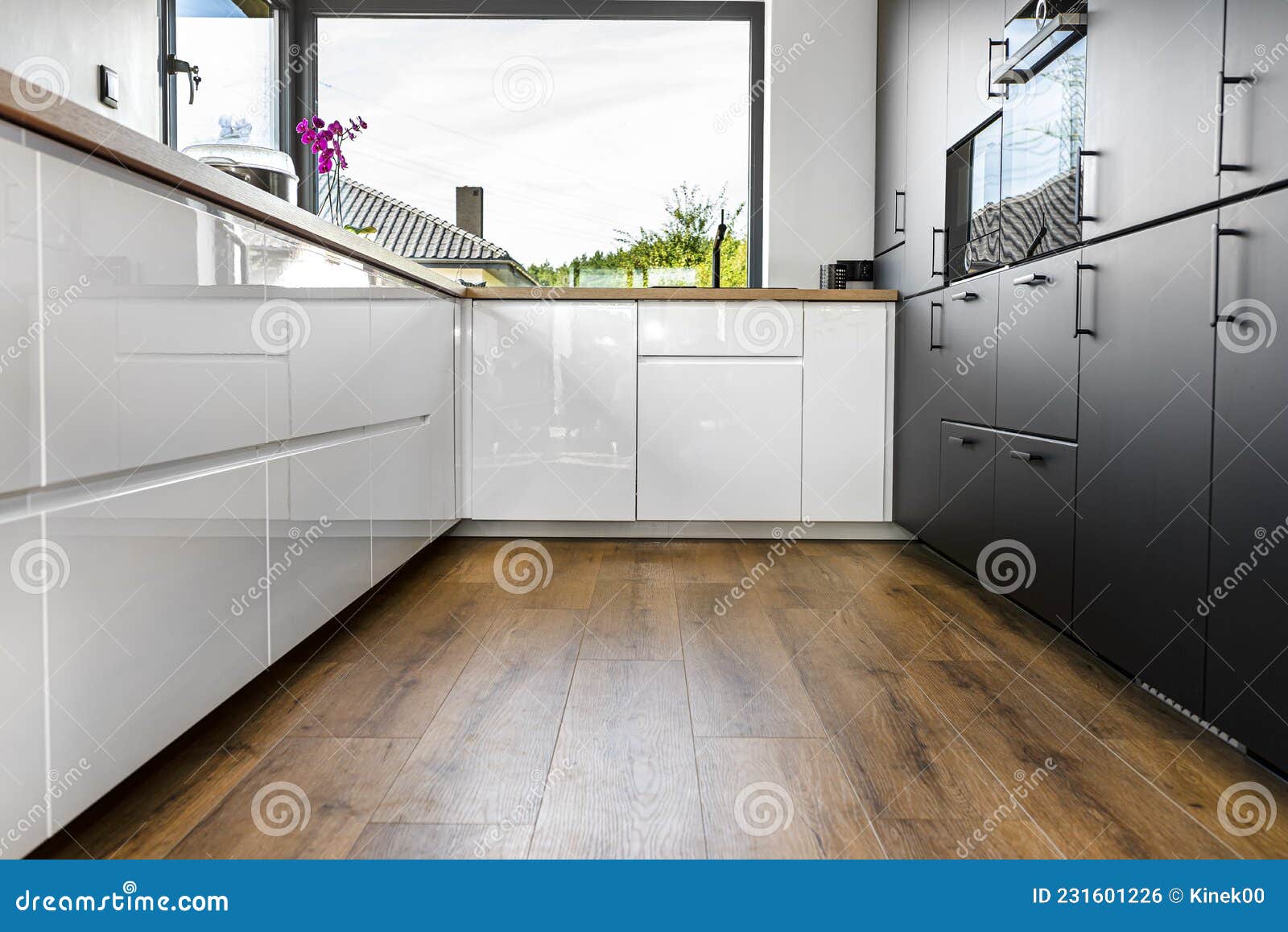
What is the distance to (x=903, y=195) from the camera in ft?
10.8

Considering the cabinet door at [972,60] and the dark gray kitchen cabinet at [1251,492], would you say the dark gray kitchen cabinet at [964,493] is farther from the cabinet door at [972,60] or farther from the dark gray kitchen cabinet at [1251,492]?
the dark gray kitchen cabinet at [1251,492]

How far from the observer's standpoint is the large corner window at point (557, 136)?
384 cm

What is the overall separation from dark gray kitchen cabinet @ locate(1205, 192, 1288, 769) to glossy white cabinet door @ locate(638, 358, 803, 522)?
1.93 metres

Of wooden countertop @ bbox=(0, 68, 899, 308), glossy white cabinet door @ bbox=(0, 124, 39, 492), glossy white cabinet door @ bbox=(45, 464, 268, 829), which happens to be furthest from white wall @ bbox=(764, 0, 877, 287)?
glossy white cabinet door @ bbox=(0, 124, 39, 492)

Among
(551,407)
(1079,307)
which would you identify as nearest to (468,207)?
(551,407)

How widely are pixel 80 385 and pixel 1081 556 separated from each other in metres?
1.80

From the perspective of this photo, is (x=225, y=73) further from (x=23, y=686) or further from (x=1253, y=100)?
(x=1253, y=100)

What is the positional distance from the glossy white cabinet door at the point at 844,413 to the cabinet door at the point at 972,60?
750 mm

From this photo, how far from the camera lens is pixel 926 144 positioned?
9.89 ft

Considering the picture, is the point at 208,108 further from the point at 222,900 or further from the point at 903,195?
the point at 222,900

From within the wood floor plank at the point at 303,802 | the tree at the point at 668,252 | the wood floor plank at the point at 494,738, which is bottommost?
the wood floor plank at the point at 494,738

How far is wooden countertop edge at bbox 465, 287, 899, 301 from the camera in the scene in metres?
3.24

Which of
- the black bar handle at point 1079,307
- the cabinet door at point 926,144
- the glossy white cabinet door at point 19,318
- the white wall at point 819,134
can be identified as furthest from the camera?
the white wall at point 819,134

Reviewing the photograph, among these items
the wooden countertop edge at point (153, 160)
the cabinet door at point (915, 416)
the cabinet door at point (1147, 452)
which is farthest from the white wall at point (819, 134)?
the wooden countertop edge at point (153, 160)
